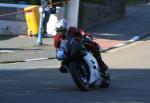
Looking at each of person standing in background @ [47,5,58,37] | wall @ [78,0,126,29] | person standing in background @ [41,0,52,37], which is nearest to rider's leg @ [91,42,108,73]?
person standing in background @ [41,0,52,37]

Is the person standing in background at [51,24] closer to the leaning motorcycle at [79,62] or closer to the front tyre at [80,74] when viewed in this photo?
the leaning motorcycle at [79,62]

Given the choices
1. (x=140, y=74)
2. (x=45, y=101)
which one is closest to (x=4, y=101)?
(x=45, y=101)

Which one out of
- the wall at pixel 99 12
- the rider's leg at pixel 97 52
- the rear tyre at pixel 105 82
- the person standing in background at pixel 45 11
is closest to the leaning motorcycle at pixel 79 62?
the rider's leg at pixel 97 52

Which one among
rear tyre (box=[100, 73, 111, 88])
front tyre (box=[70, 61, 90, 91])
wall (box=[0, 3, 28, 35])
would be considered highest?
front tyre (box=[70, 61, 90, 91])

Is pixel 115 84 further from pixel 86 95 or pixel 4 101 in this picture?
pixel 4 101

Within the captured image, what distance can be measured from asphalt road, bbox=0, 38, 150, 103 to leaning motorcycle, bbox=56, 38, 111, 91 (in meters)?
0.20

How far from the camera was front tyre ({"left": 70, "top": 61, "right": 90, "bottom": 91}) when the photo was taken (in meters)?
10.5

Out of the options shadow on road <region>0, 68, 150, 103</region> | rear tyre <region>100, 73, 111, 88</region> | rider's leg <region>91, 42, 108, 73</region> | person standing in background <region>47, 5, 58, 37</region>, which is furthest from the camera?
person standing in background <region>47, 5, 58, 37</region>

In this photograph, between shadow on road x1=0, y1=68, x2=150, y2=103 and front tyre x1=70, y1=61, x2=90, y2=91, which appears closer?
shadow on road x1=0, y1=68, x2=150, y2=103

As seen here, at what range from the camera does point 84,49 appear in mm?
10891

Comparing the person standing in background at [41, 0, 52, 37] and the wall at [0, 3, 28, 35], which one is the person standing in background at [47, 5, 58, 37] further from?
the wall at [0, 3, 28, 35]

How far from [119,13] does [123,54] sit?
429 inches

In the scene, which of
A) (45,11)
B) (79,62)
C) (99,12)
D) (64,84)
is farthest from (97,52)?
(99,12)

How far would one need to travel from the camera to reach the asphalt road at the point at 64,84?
9.84m
